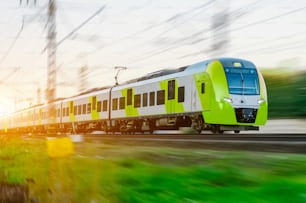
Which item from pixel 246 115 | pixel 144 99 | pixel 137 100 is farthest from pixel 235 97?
pixel 137 100

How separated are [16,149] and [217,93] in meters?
8.24

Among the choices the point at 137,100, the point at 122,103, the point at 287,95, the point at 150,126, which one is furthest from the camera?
the point at 122,103

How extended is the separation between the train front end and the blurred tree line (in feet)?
2.06

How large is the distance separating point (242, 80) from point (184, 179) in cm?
1852

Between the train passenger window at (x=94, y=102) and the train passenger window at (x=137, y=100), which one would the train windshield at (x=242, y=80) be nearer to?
the train passenger window at (x=137, y=100)

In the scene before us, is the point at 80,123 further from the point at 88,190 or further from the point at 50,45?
the point at 88,190

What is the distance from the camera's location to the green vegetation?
3594 mm

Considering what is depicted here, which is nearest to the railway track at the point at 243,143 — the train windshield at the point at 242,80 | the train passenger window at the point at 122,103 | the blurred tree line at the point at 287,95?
the blurred tree line at the point at 287,95

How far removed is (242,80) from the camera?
22750mm

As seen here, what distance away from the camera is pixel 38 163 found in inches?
455

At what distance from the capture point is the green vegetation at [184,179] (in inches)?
141

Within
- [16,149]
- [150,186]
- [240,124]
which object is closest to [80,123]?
[240,124]

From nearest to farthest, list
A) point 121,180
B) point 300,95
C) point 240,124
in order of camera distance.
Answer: point 121,180, point 300,95, point 240,124

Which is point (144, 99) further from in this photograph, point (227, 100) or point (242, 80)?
point (227, 100)
